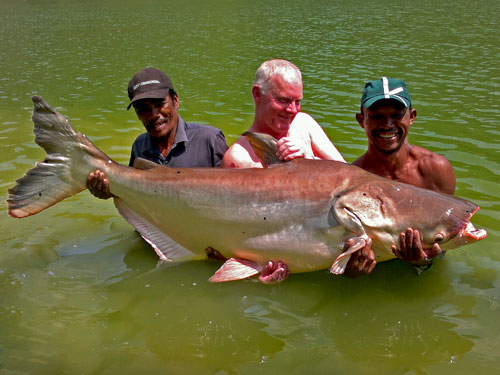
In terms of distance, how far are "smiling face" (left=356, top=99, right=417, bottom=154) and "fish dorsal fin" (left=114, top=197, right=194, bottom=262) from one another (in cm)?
167

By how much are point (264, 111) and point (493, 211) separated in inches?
112

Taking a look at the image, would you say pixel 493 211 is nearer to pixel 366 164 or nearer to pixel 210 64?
pixel 366 164

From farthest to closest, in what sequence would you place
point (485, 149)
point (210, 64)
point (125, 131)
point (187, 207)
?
1. point (210, 64)
2. point (125, 131)
3. point (485, 149)
4. point (187, 207)

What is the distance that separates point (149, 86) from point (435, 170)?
2.39m

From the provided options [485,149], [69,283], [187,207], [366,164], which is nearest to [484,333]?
[366,164]

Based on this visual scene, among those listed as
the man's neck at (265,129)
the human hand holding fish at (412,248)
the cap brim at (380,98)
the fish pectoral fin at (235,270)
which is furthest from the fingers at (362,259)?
the man's neck at (265,129)

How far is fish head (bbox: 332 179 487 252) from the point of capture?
313cm

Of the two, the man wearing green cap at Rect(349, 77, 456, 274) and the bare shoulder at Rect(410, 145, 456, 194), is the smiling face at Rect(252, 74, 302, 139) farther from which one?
the bare shoulder at Rect(410, 145, 456, 194)

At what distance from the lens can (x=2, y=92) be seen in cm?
1306

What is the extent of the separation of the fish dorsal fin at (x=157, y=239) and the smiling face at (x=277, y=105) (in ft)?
3.77

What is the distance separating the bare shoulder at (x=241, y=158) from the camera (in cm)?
401

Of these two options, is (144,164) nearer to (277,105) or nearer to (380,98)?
(277,105)

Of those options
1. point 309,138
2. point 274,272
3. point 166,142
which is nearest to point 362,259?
point 274,272

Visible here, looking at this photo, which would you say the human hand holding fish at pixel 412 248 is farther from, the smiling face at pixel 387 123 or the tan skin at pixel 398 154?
the smiling face at pixel 387 123
